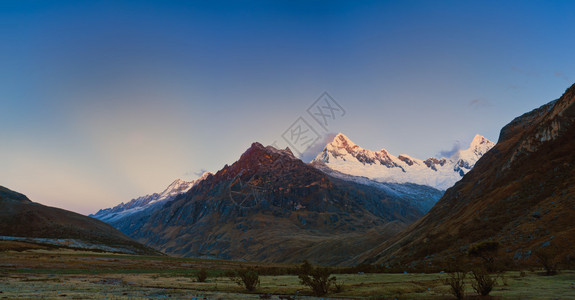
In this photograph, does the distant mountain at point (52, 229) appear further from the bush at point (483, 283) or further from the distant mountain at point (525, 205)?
the bush at point (483, 283)

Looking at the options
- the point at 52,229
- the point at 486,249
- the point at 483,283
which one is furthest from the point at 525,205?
the point at 52,229

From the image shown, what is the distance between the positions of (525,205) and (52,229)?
209709mm

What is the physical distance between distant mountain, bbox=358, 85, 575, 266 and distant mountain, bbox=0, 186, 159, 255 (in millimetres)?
146830

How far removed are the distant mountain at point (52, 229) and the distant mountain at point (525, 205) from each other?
147 m

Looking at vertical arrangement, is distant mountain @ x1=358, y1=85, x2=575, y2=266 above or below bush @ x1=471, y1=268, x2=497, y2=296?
above

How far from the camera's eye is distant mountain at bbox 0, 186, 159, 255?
163625mm

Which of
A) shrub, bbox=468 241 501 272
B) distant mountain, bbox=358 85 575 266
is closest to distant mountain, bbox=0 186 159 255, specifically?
distant mountain, bbox=358 85 575 266

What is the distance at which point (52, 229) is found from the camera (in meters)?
175

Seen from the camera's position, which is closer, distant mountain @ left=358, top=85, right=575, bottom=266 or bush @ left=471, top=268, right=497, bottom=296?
bush @ left=471, top=268, right=497, bottom=296

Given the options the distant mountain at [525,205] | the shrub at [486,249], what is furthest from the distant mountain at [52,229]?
the shrub at [486,249]

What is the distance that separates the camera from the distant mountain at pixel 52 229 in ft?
537

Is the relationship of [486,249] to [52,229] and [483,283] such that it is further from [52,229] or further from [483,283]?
[52,229]

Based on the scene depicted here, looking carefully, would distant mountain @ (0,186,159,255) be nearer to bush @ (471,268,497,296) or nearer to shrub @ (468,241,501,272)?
shrub @ (468,241,501,272)

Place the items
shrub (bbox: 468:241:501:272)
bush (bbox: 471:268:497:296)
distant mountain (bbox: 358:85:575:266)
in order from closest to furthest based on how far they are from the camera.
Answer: bush (bbox: 471:268:497:296)
distant mountain (bbox: 358:85:575:266)
shrub (bbox: 468:241:501:272)
